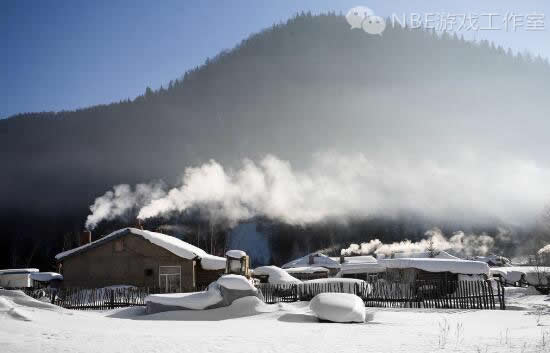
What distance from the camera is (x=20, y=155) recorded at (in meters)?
146

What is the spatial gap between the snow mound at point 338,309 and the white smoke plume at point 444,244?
275 ft

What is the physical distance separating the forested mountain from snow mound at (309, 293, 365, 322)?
111m

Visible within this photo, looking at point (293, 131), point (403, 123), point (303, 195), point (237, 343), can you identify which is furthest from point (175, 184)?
point (237, 343)

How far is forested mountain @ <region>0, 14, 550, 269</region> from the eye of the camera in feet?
455

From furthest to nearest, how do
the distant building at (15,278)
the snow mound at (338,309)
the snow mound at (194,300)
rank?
the distant building at (15,278) < the snow mound at (194,300) < the snow mound at (338,309)

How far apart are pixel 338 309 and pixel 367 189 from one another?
385ft

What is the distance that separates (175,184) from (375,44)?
9927 centimetres

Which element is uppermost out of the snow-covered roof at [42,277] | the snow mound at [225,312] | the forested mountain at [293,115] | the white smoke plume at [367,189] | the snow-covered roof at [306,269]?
the forested mountain at [293,115]

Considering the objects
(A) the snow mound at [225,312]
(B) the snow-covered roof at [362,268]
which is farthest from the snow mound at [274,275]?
(A) the snow mound at [225,312]

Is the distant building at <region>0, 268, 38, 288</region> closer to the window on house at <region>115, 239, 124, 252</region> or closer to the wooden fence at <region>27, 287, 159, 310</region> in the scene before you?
the window on house at <region>115, 239, 124, 252</region>

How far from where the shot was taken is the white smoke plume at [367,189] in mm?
118562

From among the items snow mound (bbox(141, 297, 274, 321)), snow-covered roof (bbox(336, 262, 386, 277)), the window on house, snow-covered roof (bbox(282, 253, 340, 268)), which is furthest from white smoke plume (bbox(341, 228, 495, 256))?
snow mound (bbox(141, 297, 274, 321))

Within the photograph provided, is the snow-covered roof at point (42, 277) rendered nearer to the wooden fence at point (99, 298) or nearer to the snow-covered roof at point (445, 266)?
the wooden fence at point (99, 298)

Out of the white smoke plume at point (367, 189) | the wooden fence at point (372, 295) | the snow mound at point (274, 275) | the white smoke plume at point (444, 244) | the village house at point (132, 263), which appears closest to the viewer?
the wooden fence at point (372, 295)
